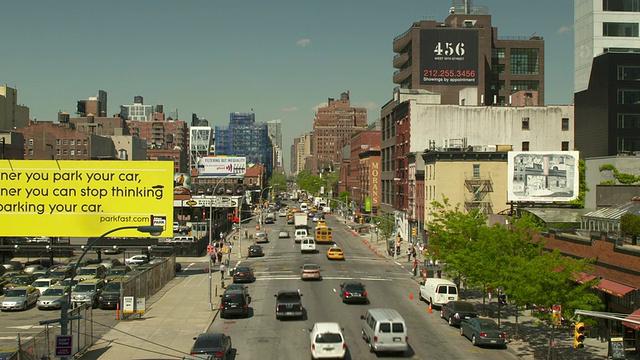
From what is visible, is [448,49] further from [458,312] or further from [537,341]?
[537,341]

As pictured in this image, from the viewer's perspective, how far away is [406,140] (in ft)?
315

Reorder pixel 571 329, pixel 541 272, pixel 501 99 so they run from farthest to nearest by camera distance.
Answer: pixel 501 99
pixel 571 329
pixel 541 272

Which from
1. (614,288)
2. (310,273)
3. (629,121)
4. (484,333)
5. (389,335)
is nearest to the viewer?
(389,335)

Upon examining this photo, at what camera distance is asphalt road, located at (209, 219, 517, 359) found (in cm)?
3067

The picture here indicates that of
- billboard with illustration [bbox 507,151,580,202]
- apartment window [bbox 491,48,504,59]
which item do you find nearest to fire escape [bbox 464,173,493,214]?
billboard with illustration [bbox 507,151,580,202]

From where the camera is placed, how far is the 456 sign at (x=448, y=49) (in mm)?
110500

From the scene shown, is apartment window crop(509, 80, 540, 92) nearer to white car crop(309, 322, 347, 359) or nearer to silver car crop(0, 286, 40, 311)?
silver car crop(0, 286, 40, 311)

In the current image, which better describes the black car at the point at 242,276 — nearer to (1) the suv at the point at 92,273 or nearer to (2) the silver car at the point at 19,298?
(1) the suv at the point at 92,273

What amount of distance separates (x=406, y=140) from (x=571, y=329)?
61.6 meters

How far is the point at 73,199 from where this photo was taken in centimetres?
5438

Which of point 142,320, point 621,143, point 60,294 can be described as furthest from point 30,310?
point 621,143

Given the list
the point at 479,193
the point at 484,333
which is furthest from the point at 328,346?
the point at 479,193

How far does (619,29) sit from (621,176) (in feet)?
81.1

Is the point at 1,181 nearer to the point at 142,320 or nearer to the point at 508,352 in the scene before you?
the point at 142,320
